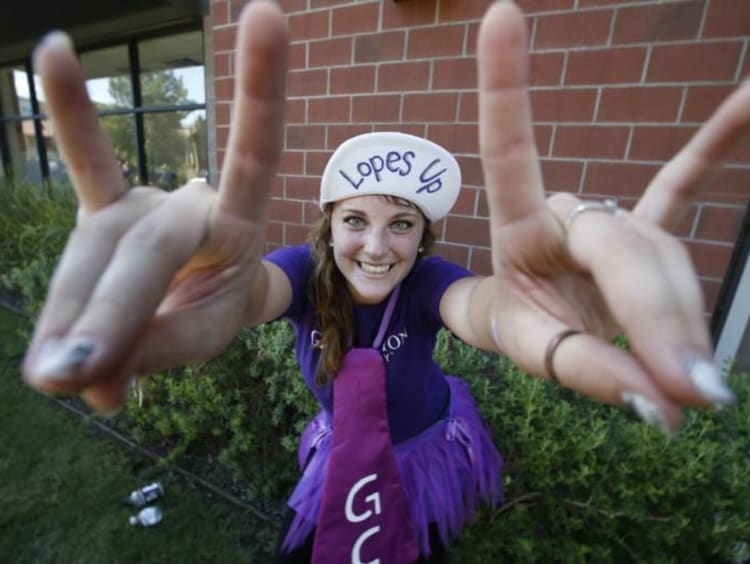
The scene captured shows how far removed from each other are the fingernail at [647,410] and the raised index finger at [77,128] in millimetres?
779

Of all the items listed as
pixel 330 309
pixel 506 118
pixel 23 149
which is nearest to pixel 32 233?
pixel 330 309

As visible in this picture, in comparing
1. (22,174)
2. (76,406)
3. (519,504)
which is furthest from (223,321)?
(22,174)

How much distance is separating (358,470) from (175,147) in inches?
187

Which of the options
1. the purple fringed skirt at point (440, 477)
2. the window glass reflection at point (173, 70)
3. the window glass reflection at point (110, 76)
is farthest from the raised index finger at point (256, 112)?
the window glass reflection at point (110, 76)

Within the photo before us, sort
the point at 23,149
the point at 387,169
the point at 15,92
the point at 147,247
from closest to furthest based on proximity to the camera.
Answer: the point at 147,247 → the point at 387,169 → the point at 15,92 → the point at 23,149

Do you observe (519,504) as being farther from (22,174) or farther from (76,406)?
(22,174)

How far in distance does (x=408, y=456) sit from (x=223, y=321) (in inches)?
34.7

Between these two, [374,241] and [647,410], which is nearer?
[647,410]

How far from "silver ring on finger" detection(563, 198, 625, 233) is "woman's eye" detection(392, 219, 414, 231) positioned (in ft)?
2.04

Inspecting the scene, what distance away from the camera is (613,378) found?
57 cm

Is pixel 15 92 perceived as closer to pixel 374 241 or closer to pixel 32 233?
pixel 32 233

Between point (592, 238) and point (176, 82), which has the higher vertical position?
point (176, 82)

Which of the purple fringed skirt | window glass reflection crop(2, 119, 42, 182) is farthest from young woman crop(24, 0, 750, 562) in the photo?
window glass reflection crop(2, 119, 42, 182)

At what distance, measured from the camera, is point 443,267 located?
4.40 feet
